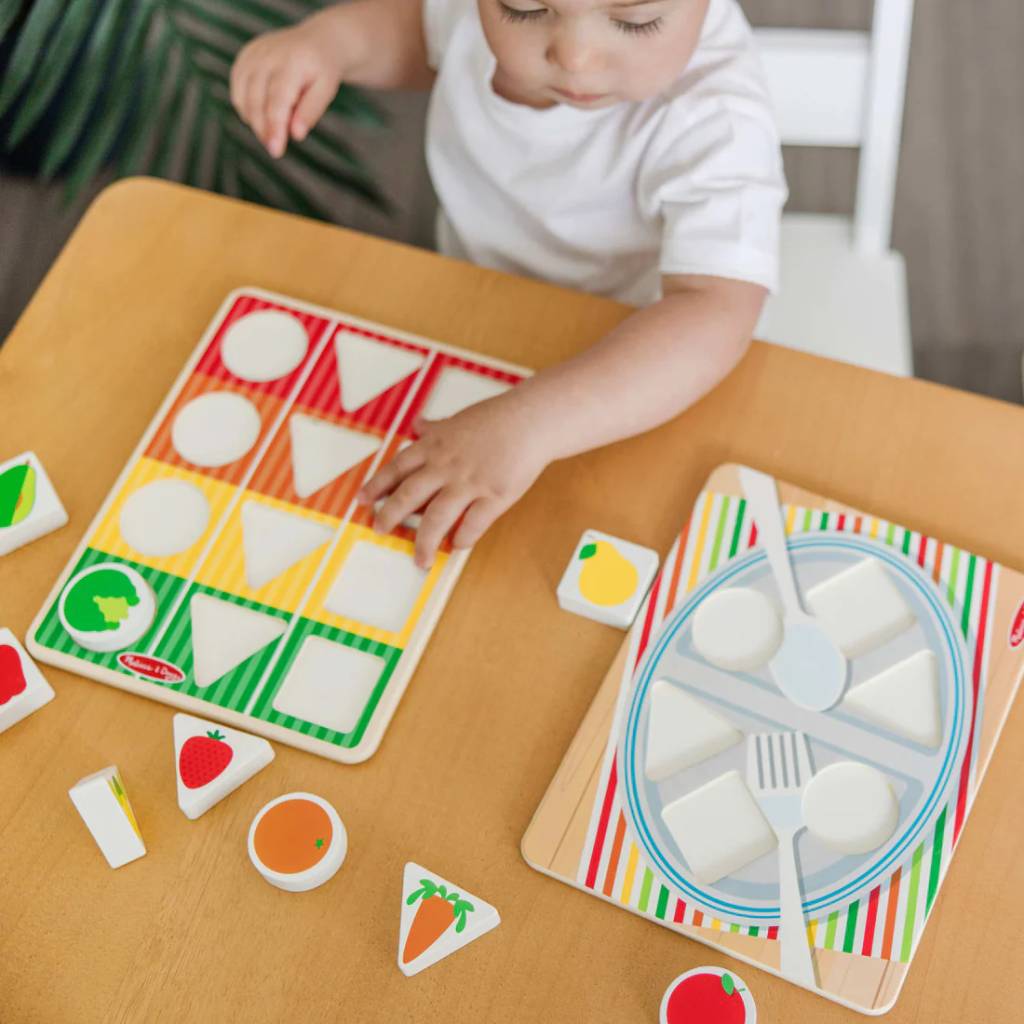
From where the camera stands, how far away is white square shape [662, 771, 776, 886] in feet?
1.95

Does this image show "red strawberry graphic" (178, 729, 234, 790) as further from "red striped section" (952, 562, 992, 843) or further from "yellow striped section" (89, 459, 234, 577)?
"red striped section" (952, 562, 992, 843)

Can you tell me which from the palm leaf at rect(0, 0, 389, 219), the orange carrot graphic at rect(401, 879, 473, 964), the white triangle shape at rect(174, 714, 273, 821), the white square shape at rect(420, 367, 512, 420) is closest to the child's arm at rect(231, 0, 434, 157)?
the palm leaf at rect(0, 0, 389, 219)

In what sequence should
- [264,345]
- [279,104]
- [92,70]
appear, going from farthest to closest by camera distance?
[92,70]
[279,104]
[264,345]

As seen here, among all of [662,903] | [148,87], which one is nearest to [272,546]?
[662,903]

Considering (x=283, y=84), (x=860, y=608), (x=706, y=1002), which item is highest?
(x=283, y=84)

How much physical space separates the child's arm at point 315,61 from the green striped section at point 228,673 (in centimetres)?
39

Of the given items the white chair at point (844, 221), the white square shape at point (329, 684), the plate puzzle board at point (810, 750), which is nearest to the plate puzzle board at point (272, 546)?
the white square shape at point (329, 684)

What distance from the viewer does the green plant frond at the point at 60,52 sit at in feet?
3.74

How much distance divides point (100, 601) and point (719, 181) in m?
0.50

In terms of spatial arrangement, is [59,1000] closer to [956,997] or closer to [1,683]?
[1,683]

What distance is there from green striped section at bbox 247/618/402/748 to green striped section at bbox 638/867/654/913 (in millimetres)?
174

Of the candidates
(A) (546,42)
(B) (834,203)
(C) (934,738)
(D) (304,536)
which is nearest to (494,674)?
(D) (304,536)

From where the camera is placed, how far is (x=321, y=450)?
0.73 m

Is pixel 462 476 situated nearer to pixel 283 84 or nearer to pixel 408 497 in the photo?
pixel 408 497
